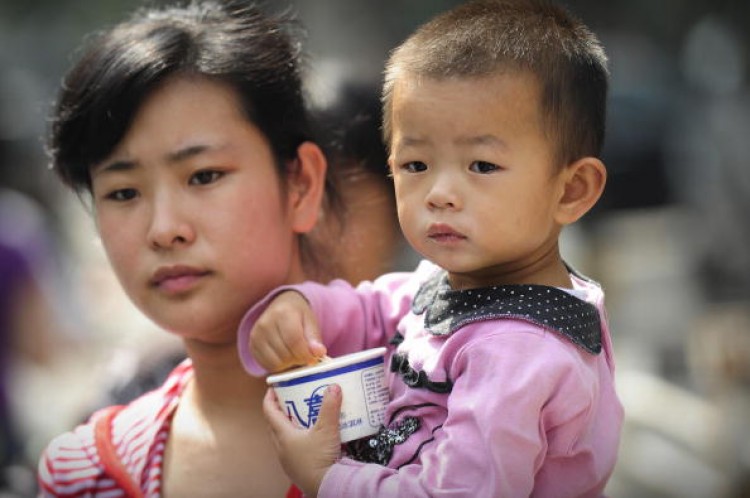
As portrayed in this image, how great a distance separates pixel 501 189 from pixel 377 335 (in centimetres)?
60

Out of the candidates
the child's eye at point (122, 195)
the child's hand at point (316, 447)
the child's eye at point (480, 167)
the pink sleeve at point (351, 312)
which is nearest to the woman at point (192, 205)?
the child's eye at point (122, 195)

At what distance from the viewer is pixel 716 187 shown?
8.95 meters

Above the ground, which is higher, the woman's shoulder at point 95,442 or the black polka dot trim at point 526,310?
the black polka dot trim at point 526,310

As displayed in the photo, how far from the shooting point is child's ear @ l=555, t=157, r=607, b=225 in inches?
77.9

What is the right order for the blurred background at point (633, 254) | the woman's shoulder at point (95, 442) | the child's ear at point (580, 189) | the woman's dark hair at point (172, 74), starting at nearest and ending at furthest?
the child's ear at point (580, 189), the woman's dark hair at point (172, 74), the woman's shoulder at point (95, 442), the blurred background at point (633, 254)

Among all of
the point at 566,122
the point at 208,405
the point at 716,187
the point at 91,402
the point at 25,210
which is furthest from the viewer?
the point at 716,187

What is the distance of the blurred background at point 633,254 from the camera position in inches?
184

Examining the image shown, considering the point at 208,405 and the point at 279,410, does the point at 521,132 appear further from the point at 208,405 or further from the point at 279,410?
the point at 208,405

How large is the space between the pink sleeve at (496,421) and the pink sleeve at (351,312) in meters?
0.45

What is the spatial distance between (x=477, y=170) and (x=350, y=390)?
1.53 feet

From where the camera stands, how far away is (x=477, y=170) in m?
1.91

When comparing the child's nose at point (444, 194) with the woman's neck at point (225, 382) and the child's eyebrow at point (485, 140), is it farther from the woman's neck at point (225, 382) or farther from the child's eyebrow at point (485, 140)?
the woman's neck at point (225, 382)

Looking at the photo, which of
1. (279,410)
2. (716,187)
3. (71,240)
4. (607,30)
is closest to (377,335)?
(279,410)

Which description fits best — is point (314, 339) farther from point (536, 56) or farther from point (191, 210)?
point (536, 56)
